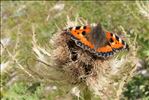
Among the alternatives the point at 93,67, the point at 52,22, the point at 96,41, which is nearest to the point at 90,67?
the point at 93,67

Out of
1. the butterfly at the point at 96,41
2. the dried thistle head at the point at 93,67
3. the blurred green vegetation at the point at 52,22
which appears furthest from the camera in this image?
the blurred green vegetation at the point at 52,22

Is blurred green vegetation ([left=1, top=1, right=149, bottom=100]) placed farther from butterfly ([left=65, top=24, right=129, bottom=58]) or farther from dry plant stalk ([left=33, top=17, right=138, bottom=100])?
butterfly ([left=65, top=24, right=129, bottom=58])

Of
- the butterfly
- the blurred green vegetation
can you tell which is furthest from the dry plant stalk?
the blurred green vegetation

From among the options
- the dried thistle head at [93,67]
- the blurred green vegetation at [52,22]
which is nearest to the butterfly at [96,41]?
the dried thistle head at [93,67]

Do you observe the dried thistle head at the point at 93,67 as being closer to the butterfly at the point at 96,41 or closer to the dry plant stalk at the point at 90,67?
the dry plant stalk at the point at 90,67

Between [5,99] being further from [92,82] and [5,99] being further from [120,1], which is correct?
[120,1]

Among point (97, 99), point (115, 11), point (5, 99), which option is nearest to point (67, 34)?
point (97, 99)

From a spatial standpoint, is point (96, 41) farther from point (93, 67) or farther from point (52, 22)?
point (52, 22)
